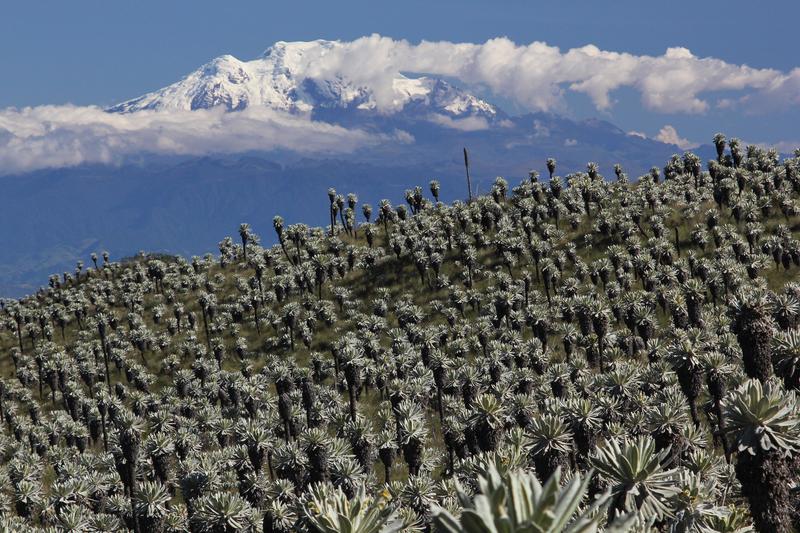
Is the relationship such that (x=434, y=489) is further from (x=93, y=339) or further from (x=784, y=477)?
(x=93, y=339)

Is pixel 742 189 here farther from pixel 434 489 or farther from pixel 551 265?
pixel 434 489

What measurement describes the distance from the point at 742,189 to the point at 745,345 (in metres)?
108

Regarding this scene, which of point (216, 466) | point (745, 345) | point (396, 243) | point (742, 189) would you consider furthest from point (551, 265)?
point (745, 345)

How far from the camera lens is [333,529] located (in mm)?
9891

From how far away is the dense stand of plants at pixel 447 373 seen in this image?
1588 cm

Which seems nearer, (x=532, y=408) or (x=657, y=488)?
(x=657, y=488)

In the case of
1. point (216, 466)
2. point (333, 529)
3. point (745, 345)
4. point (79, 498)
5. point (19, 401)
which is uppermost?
point (333, 529)

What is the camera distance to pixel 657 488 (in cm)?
1489

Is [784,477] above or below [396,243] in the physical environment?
above

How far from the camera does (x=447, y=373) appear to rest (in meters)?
66.1

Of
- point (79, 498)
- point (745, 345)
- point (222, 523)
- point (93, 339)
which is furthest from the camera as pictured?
point (93, 339)

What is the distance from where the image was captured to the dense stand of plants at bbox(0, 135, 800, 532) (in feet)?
52.1

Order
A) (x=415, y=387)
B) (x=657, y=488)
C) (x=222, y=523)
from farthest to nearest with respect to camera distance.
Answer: (x=415, y=387) → (x=222, y=523) → (x=657, y=488)

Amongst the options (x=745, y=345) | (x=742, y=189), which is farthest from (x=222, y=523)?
(x=742, y=189)
